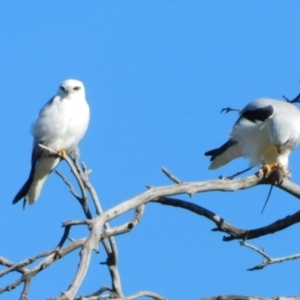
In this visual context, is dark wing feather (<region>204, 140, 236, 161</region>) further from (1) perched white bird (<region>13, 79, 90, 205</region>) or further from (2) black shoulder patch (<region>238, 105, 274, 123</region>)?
(1) perched white bird (<region>13, 79, 90, 205</region>)

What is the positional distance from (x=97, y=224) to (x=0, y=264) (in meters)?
0.59

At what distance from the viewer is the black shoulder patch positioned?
20.6 feet

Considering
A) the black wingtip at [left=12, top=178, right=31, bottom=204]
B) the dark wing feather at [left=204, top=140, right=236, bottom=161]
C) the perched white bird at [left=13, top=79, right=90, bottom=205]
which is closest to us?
the dark wing feather at [left=204, top=140, right=236, bottom=161]

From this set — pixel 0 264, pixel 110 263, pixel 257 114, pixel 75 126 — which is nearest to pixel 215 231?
pixel 110 263

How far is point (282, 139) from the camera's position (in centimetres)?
593

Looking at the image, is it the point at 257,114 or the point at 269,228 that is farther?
the point at 257,114

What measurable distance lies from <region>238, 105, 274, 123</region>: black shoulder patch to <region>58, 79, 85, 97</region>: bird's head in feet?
7.35

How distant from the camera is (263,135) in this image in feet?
20.5

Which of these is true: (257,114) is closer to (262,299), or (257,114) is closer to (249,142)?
(249,142)

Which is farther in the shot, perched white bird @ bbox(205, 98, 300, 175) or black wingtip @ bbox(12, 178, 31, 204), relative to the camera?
black wingtip @ bbox(12, 178, 31, 204)

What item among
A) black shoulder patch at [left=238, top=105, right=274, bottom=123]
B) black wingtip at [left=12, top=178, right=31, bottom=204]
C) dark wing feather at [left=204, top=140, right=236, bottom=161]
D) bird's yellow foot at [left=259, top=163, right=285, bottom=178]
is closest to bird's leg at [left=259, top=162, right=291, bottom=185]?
bird's yellow foot at [left=259, top=163, right=285, bottom=178]

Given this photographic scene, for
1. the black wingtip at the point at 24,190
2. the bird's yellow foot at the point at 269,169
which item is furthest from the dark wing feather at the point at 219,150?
the black wingtip at the point at 24,190

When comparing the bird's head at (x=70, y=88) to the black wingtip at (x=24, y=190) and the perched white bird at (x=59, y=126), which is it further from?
the black wingtip at (x=24, y=190)

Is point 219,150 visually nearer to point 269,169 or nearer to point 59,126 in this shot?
point 269,169
